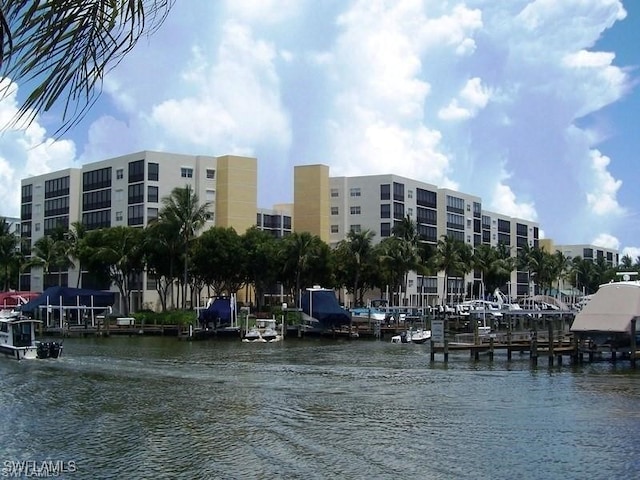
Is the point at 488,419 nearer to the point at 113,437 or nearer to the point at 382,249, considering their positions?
the point at 113,437

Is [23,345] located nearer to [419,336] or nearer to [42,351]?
[42,351]

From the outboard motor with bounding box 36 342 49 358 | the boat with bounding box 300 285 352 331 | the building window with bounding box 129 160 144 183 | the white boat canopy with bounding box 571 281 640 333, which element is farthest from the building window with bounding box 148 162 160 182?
the white boat canopy with bounding box 571 281 640 333

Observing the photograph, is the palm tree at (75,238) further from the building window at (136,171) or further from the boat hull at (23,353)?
the boat hull at (23,353)

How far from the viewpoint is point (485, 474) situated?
19406mm

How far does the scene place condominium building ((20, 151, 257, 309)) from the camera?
10481 centimetres

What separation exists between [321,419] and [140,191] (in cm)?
8251

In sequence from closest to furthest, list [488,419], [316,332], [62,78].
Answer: [62,78], [488,419], [316,332]

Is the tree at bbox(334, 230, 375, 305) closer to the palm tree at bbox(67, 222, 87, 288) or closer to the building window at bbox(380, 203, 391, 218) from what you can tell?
the building window at bbox(380, 203, 391, 218)

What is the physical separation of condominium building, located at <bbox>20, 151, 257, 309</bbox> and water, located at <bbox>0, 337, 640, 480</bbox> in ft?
193

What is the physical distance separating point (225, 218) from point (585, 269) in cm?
9363

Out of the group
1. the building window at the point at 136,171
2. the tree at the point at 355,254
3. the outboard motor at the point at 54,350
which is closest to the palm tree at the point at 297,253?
the tree at the point at 355,254

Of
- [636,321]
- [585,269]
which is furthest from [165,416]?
[585,269]

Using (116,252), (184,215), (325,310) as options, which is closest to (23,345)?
(325,310)

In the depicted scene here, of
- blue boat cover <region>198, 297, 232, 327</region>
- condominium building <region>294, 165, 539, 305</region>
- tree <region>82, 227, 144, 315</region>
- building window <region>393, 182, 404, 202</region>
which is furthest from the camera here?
building window <region>393, 182, 404, 202</region>
